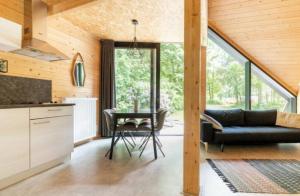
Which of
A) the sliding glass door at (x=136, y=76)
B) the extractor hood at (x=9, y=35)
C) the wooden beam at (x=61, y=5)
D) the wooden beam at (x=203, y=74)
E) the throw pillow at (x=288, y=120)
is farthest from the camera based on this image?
the sliding glass door at (x=136, y=76)

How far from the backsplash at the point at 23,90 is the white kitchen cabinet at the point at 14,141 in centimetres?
54

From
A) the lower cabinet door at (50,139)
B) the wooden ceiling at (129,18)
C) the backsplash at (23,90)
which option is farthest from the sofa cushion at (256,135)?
the backsplash at (23,90)

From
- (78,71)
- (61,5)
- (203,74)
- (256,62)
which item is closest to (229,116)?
(203,74)

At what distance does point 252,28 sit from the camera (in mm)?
4973

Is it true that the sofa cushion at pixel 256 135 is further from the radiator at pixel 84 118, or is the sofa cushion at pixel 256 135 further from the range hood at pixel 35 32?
the range hood at pixel 35 32

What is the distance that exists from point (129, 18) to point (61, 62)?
5.16 ft

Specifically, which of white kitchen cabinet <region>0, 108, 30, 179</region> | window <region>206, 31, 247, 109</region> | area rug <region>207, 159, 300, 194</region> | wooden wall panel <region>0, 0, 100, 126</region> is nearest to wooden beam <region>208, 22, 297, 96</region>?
window <region>206, 31, 247, 109</region>

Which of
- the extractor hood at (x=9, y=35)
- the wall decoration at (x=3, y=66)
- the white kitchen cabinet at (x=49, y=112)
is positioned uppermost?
the extractor hood at (x=9, y=35)

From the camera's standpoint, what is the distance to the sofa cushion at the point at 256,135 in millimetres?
4086

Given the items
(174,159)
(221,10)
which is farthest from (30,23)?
(221,10)

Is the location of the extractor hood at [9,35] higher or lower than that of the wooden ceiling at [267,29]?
lower

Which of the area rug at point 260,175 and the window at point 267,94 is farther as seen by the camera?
the window at point 267,94

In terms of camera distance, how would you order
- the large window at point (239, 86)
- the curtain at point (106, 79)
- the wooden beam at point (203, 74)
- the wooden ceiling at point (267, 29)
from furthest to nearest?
the large window at point (239, 86) → the curtain at point (106, 79) → the wooden beam at point (203, 74) → the wooden ceiling at point (267, 29)

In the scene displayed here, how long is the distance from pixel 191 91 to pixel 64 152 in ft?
7.30
